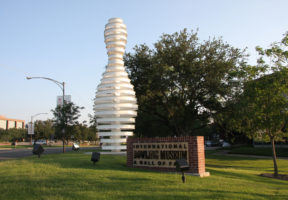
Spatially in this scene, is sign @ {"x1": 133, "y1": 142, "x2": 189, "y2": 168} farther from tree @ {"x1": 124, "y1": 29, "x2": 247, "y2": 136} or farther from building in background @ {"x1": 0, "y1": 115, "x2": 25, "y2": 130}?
building in background @ {"x1": 0, "y1": 115, "x2": 25, "y2": 130}

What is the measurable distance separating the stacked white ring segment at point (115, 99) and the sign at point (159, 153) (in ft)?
24.4

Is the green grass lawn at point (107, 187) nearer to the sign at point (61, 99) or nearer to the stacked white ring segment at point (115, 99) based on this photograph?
the stacked white ring segment at point (115, 99)

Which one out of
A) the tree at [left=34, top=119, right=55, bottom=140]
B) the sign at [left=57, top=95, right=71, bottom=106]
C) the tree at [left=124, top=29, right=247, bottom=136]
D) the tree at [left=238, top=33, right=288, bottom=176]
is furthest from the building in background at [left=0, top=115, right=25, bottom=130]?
the tree at [left=238, top=33, right=288, bottom=176]

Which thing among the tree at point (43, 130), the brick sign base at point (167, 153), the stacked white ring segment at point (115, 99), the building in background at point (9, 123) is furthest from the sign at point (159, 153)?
the building in background at point (9, 123)

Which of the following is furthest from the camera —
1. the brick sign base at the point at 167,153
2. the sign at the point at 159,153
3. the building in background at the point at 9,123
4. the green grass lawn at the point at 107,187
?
the building in background at the point at 9,123

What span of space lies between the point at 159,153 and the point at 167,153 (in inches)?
16.8

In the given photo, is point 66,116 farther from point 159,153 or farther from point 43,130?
point 43,130

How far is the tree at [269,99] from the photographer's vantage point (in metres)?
18.9

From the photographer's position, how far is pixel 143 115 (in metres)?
35.2

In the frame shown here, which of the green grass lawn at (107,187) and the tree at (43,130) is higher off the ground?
the tree at (43,130)

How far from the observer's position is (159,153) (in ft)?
44.7

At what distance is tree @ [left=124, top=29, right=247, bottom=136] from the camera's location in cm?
2909

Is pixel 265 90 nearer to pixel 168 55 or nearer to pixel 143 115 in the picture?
pixel 168 55

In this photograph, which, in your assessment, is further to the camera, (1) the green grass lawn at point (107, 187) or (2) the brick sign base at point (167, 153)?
(2) the brick sign base at point (167, 153)
